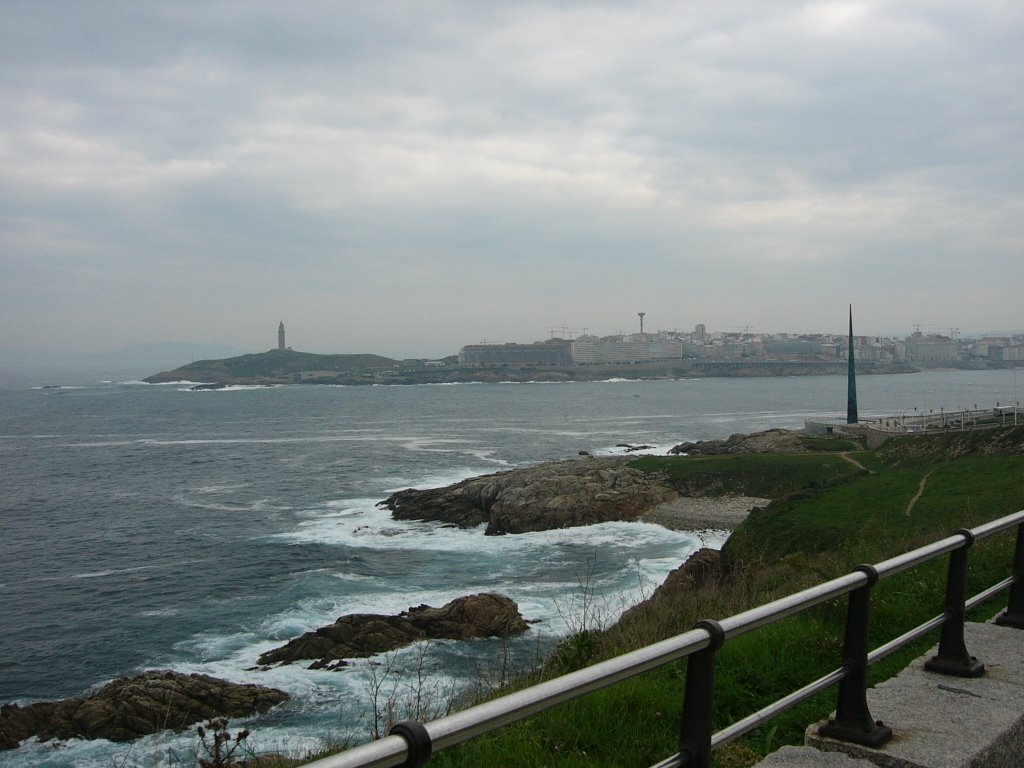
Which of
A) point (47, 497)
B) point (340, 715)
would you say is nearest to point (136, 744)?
point (340, 715)

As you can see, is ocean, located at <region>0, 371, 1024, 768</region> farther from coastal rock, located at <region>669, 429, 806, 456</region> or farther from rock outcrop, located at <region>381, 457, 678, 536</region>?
coastal rock, located at <region>669, 429, 806, 456</region>

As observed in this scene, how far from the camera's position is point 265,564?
88.9 feet

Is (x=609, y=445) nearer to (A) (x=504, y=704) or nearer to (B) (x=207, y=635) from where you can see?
(B) (x=207, y=635)

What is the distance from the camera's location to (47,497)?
141 feet

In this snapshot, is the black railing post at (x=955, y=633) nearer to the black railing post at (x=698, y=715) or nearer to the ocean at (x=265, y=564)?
the black railing post at (x=698, y=715)

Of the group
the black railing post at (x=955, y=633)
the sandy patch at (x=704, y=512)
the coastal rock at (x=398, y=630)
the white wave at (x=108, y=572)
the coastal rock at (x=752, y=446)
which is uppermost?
the black railing post at (x=955, y=633)

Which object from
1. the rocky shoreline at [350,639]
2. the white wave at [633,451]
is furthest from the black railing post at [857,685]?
the white wave at [633,451]

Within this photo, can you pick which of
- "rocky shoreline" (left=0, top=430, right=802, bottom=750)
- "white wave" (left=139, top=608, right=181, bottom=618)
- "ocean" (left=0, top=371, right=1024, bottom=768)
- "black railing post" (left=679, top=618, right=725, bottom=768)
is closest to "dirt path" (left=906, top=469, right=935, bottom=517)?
"rocky shoreline" (left=0, top=430, right=802, bottom=750)

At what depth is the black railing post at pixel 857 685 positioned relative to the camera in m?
3.68

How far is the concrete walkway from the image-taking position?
3559mm

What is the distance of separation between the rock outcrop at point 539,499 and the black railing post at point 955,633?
2899 cm

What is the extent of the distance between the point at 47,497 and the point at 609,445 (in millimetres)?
36942

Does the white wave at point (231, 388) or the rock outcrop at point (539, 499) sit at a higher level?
the white wave at point (231, 388)

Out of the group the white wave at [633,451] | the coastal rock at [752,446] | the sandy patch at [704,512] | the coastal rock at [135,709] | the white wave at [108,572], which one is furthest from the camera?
the white wave at [633,451]
